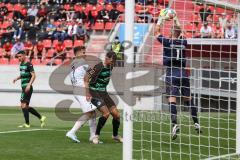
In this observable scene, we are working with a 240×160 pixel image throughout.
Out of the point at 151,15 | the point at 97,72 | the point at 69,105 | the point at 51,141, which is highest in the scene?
the point at 151,15

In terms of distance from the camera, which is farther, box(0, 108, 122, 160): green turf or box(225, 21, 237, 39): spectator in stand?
box(225, 21, 237, 39): spectator in stand

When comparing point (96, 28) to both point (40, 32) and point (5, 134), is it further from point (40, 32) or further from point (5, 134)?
point (5, 134)

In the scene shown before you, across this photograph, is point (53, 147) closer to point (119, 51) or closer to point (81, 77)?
point (81, 77)

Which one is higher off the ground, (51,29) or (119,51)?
(119,51)

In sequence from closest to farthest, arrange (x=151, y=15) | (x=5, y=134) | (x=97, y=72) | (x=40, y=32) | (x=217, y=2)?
(x=217, y=2), (x=151, y=15), (x=97, y=72), (x=5, y=134), (x=40, y=32)

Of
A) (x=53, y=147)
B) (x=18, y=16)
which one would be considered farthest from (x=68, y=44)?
(x=53, y=147)

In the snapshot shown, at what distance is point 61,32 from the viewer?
105ft

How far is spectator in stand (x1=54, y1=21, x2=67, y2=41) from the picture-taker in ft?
104

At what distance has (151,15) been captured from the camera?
11625 millimetres

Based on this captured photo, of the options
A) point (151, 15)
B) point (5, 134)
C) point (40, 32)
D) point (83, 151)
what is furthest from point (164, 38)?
point (40, 32)

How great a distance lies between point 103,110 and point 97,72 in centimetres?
80

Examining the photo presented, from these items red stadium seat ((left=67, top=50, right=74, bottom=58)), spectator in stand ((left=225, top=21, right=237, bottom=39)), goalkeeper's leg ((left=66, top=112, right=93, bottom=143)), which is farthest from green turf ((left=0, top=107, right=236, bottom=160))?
red stadium seat ((left=67, top=50, right=74, bottom=58))

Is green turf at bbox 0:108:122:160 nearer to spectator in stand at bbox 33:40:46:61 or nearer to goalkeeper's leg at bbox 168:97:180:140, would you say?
goalkeeper's leg at bbox 168:97:180:140

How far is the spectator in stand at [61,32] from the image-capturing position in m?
31.6
